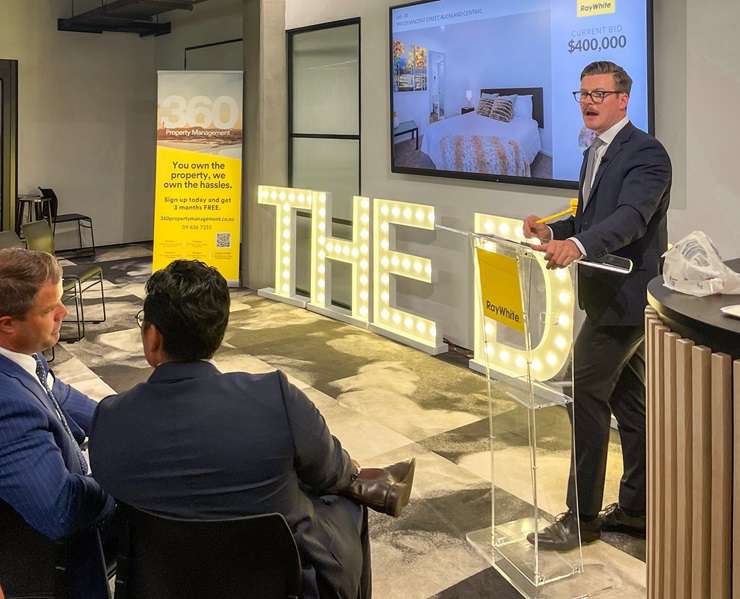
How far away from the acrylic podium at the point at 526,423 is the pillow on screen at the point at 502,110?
229cm

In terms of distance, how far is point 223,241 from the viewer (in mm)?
7465

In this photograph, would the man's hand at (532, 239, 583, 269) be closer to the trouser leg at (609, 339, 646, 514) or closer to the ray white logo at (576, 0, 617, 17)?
the trouser leg at (609, 339, 646, 514)

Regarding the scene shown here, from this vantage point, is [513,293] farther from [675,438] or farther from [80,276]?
[80,276]

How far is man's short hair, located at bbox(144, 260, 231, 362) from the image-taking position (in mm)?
1627

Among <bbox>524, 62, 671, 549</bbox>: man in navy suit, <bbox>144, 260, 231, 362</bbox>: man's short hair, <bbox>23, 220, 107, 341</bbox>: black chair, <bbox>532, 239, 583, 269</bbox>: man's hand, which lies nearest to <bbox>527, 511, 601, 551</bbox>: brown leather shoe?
<bbox>524, 62, 671, 549</bbox>: man in navy suit

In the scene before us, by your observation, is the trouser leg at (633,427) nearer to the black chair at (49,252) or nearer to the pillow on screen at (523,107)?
the pillow on screen at (523,107)

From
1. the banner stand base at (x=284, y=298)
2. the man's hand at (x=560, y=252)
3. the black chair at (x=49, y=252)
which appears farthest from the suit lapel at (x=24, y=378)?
the banner stand base at (x=284, y=298)

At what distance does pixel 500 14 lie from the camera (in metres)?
4.82

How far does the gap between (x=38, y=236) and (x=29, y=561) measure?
178 inches

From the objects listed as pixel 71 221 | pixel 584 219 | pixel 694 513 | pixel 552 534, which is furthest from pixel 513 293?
pixel 71 221

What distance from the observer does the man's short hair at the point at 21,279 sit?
5.96 feet

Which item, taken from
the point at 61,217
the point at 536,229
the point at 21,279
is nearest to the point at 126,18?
the point at 61,217

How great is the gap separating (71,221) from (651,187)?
27.8 ft

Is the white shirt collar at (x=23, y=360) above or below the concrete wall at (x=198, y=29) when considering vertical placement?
below
